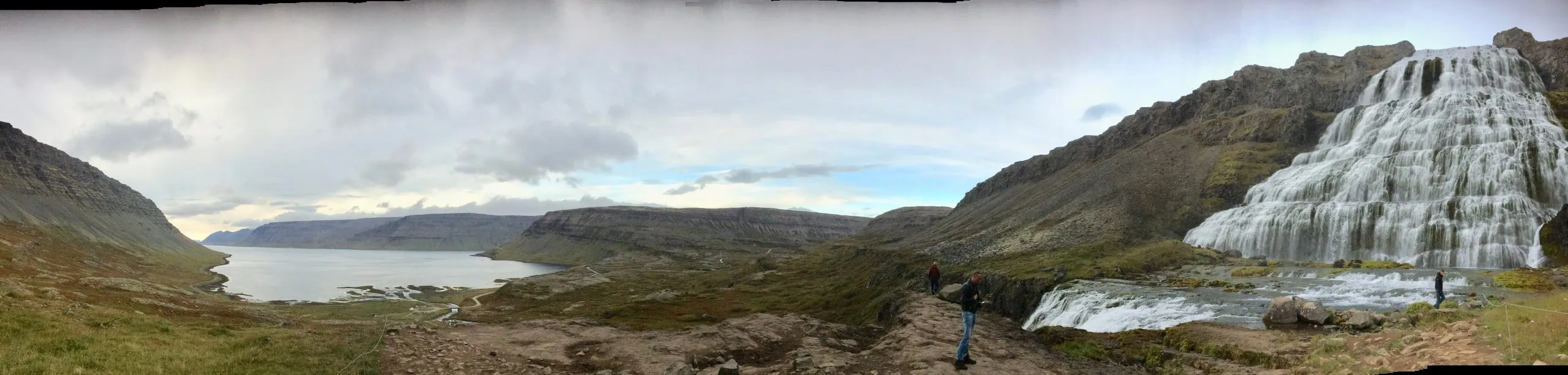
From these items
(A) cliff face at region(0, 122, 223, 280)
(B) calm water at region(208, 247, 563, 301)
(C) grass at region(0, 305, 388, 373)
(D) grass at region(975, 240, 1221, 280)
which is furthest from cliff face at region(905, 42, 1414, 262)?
(A) cliff face at region(0, 122, 223, 280)

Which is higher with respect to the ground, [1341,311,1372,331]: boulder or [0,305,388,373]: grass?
[1341,311,1372,331]: boulder

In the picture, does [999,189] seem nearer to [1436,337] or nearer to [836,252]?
[836,252]

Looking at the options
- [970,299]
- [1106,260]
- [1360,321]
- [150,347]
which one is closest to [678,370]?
[970,299]

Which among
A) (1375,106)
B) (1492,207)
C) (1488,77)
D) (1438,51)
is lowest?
(1492,207)

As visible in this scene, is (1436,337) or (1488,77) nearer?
(1436,337)

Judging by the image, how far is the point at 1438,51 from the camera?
258 ft

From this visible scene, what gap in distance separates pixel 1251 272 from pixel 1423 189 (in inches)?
864

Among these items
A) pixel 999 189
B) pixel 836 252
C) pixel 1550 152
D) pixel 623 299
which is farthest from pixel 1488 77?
pixel 623 299

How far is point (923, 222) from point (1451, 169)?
12303 cm

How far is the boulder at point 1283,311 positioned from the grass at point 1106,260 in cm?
1795

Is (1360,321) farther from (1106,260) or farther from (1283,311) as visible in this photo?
(1106,260)

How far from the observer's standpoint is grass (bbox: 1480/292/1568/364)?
848 cm

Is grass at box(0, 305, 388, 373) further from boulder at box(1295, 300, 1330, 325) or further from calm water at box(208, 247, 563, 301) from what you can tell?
calm water at box(208, 247, 563, 301)

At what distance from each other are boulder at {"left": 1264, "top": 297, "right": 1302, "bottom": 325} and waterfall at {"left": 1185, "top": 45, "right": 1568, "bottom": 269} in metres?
26.5
